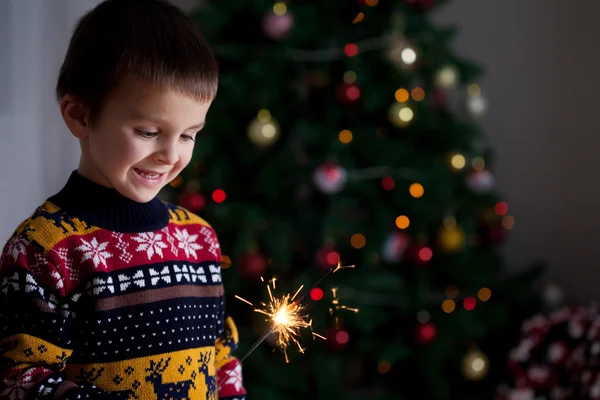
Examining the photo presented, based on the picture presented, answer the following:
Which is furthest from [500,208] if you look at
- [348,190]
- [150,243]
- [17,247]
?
[17,247]

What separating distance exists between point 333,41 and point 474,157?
0.64m

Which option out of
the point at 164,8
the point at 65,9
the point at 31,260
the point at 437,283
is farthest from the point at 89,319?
the point at 437,283

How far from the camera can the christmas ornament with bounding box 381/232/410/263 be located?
78.7 inches

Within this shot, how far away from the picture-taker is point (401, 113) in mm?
1975

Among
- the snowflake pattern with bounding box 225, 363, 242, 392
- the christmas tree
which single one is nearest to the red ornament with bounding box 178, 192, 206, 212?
the christmas tree

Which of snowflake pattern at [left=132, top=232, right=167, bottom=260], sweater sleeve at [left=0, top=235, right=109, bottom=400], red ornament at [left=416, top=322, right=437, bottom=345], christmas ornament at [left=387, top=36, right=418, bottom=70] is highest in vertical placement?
christmas ornament at [left=387, top=36, right=418, bottom=70]

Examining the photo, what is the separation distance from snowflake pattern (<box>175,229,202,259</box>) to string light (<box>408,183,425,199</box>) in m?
1.19

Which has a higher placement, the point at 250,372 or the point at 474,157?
the point at 474,157

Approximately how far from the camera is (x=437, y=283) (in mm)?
2273

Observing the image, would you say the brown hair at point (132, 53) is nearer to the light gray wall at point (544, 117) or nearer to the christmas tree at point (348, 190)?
the christmas tree at point (348, 190)

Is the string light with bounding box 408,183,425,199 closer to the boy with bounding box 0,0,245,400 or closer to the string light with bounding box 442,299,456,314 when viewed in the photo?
the string light with bounding box 442,299,456,314

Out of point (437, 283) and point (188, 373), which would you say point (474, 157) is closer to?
point (437, 283)

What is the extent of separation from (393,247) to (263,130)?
Answer: 1.78 feet

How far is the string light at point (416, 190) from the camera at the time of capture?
80.0 inches
